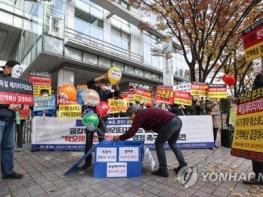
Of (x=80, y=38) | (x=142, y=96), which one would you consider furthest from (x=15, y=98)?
(x=80, y=38)

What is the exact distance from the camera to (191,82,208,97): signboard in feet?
38.5

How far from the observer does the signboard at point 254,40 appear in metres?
4.31

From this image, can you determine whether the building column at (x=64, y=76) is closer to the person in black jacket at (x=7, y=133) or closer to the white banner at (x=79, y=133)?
the white banner at (x=79, y=133)

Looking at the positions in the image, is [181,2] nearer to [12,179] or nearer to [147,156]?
[147,156]

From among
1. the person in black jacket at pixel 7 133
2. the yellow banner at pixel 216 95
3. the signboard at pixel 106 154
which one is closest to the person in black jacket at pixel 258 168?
the signboard at pixel 106 154

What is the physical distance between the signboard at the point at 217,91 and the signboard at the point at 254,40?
24.2 ft

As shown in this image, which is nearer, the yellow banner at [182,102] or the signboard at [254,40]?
the signboard at [254,40]

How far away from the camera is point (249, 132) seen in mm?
4598

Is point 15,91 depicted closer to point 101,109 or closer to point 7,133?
point 7,133

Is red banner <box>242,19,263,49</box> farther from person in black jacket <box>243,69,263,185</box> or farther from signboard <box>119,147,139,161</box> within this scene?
signboard <box>119,147,139,161</box>

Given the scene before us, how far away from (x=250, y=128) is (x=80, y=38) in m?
17.4

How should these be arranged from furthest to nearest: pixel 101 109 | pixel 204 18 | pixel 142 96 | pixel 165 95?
pixel 204 18, pixel 142 96, pixel 165 95, pixel 101 109

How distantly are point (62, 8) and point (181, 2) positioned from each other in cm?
1037

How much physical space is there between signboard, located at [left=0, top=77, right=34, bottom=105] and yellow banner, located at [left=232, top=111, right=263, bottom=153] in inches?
151
